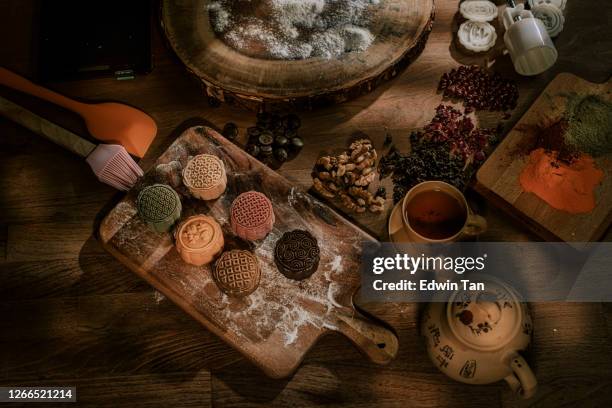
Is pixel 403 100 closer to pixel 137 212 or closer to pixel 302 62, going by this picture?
pixel 302 62

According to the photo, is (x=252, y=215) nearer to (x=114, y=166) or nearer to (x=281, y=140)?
(x=281, y=140)

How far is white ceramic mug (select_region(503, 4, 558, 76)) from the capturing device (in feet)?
6.21

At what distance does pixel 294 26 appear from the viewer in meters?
1.95

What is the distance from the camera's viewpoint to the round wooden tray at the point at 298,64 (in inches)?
73.2

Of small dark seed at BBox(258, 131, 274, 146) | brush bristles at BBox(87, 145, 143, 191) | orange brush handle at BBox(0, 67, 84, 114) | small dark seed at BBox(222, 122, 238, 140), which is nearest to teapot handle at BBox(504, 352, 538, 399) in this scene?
small dark seed at BBox(258, 131, 274, 146)

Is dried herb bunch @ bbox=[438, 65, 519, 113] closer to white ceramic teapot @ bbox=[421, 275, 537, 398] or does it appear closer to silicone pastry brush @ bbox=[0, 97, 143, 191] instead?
white ceramic teapot @ bbox=[421, 275, 537, 398]

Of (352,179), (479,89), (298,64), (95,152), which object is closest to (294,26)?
(298,64)

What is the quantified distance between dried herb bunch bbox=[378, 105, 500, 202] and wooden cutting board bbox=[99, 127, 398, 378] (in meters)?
0.29

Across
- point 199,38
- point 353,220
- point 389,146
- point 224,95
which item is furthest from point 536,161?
point 199,38

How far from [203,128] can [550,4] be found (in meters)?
1.22

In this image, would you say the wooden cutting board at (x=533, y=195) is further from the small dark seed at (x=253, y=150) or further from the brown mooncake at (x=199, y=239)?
the brown mooncake at (x=199, y=239)

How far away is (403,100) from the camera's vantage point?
2025 millimetres

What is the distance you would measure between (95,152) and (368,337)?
101 cm

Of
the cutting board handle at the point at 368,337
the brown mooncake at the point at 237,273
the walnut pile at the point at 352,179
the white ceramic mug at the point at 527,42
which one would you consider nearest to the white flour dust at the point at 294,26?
the walnut pile at the point at 352,179
